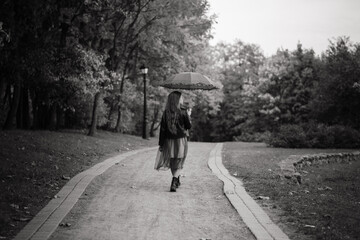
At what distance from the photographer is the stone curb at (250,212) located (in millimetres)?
5801

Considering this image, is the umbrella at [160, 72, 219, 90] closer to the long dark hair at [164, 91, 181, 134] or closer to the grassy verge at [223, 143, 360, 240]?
the long dark hair at [164, 91, 181, 134]

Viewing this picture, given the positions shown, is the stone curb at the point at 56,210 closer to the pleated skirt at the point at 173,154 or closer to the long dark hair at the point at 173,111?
the pleated skirt at the point at 173,154

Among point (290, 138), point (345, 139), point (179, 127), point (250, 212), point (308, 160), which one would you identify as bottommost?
point (250, 212)

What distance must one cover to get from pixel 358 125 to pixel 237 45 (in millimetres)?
30519

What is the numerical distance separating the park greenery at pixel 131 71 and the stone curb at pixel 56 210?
3436 millimetres

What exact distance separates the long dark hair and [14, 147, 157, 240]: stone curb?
2238 mm

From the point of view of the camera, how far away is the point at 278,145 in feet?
80.2

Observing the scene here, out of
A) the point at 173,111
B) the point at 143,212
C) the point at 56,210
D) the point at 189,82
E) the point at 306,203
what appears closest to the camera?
the point at 56,210

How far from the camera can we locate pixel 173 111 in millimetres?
9078

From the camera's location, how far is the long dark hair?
9.06 meters

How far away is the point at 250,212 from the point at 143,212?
5.96ft

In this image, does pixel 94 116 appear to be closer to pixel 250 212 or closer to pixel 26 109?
pixel 26 109

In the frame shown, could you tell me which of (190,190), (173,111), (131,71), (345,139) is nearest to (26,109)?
(131,71)

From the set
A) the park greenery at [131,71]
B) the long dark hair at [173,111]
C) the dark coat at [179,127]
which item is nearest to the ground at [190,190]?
the dark coat at [179,127]
